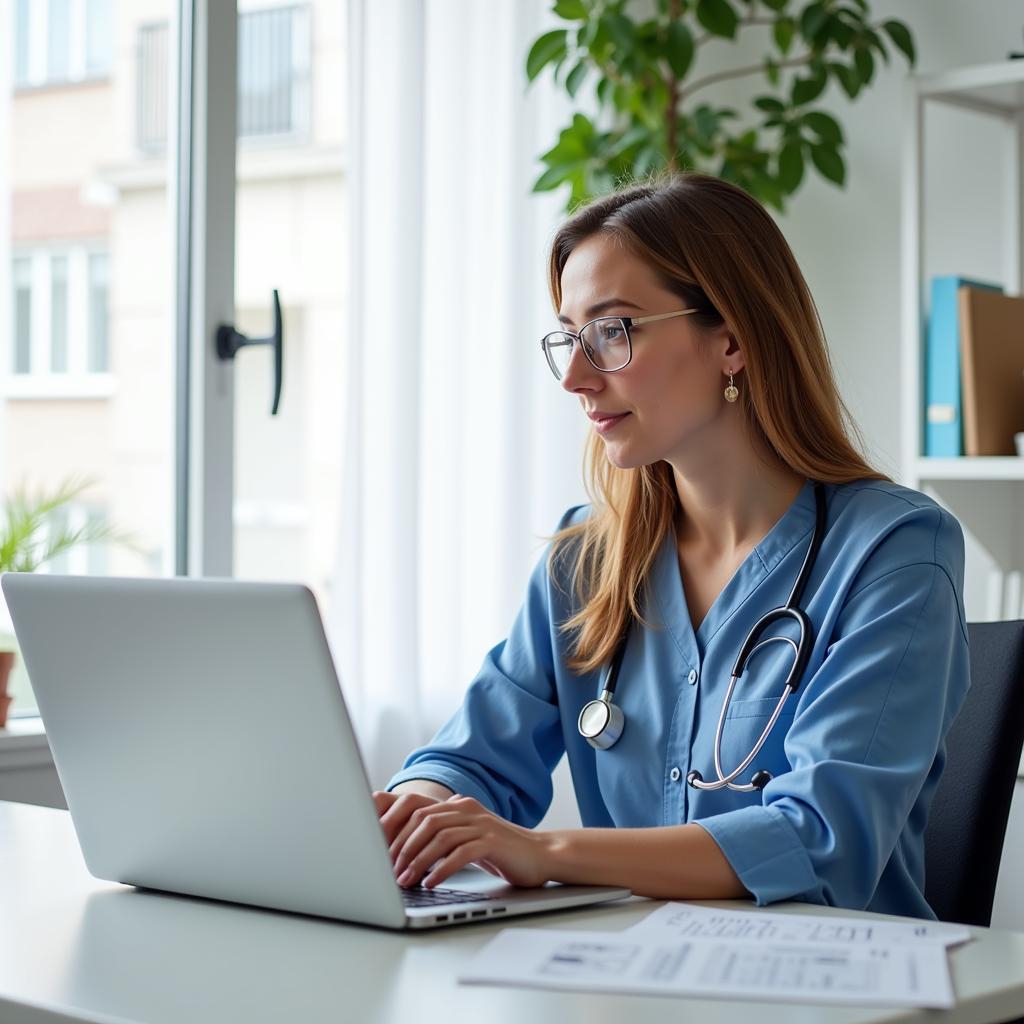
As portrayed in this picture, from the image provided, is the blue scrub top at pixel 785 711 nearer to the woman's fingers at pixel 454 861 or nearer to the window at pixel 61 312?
the woman's fingers at pixel 454 861

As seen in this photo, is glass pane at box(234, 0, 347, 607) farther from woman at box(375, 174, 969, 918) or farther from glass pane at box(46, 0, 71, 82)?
woman at box(375, 174, 969, 918)

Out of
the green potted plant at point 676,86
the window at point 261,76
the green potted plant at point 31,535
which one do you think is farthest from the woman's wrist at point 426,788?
the window at point 261,76

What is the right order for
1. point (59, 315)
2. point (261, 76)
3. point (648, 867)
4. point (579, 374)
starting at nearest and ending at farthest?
point (648, 867), point (579, 374), point (59, 315), point (261, 76)

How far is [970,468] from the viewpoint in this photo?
2326mm

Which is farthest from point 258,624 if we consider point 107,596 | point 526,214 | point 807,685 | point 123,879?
point 526,214

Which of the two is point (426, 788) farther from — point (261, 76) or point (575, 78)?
point (261, 76)

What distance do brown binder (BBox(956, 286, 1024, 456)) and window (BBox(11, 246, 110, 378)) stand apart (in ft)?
4.68

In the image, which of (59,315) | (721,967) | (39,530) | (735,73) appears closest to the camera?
(721,967)

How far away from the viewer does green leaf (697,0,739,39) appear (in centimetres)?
262

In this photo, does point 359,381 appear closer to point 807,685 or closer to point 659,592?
point 659,592

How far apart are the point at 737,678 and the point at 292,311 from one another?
477 centimetres

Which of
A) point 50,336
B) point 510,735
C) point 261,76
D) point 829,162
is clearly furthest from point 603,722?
point 261,76

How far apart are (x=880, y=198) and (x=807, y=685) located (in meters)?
1.71

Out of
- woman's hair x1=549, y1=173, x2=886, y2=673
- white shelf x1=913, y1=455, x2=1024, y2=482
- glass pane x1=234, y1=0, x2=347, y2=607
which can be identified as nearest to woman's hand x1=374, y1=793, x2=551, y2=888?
woman's hair x1=549, y1=173, x2=886, y2=673
